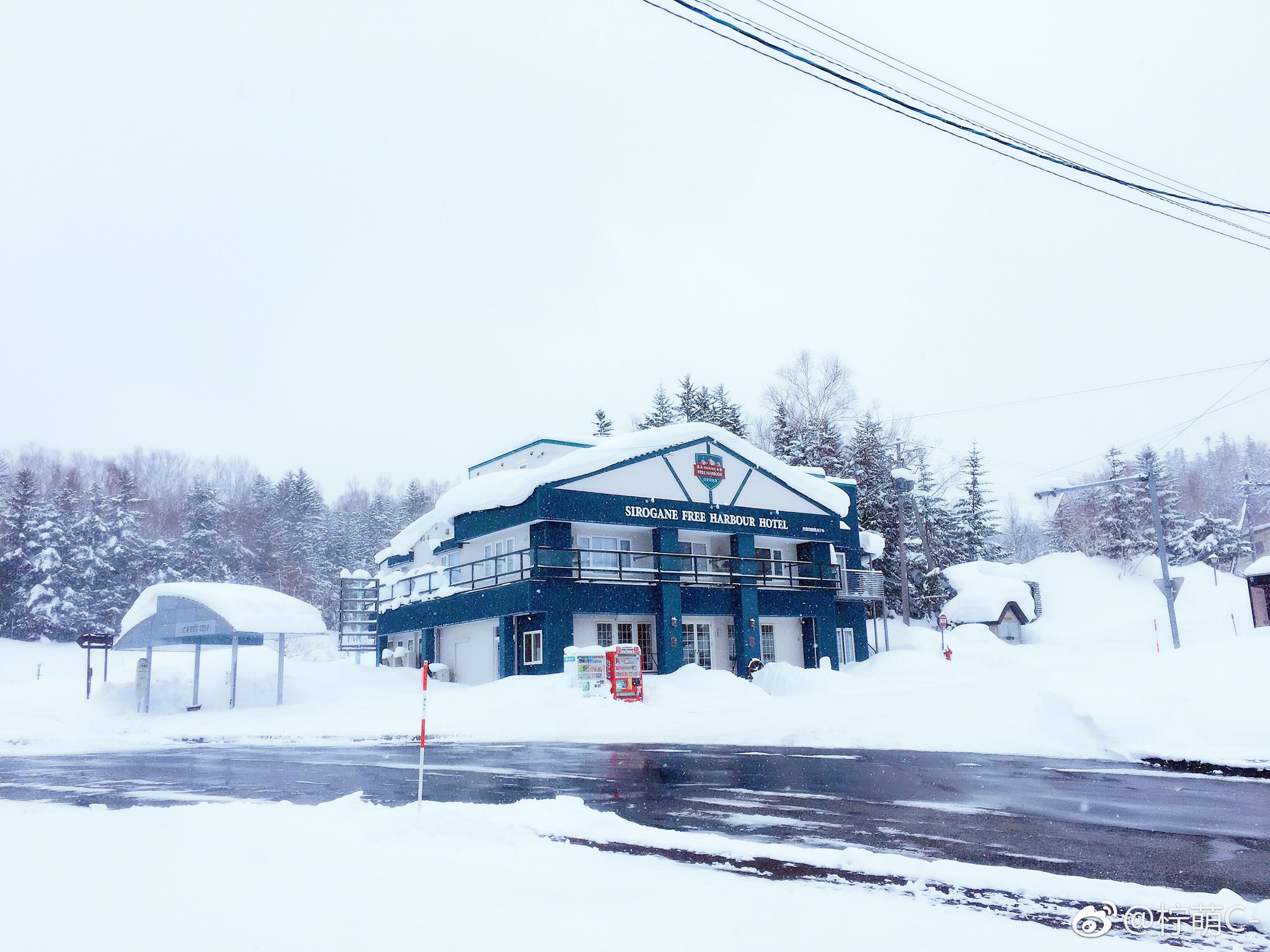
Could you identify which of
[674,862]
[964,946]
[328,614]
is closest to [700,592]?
[674,862]

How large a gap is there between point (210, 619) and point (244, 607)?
128cm

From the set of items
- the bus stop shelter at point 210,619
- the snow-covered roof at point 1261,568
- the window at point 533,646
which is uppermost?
the snow-covered roof at point 1261,568

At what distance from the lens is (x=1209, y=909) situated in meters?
5.69

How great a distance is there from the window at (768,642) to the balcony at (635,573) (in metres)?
1.80

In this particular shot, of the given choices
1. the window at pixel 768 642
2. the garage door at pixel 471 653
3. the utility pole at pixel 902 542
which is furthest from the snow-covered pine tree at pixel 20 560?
the utility pole at pixel 902 542

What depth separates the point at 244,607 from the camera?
30.9m

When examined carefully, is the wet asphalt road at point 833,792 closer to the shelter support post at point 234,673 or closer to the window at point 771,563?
the shelter support post at point 234,673

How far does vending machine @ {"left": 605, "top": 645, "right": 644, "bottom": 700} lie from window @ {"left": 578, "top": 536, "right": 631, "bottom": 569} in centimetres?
684

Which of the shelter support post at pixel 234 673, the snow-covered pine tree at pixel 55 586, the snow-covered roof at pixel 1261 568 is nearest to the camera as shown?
the shelter support post at pixel 234 673

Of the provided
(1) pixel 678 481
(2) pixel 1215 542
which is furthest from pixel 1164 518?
(1) pixel 678 481

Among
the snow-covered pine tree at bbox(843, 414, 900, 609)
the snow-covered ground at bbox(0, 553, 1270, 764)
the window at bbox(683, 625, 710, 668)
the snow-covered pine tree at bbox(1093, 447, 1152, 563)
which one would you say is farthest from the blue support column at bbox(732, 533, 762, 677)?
the snow-covered pine tree at bbox(1093, 447, 1152, 563)

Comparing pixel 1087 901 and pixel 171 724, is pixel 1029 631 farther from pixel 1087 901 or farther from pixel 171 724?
pixel 1087 901

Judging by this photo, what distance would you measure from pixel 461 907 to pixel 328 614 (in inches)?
3091

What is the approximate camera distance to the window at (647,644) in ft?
115
